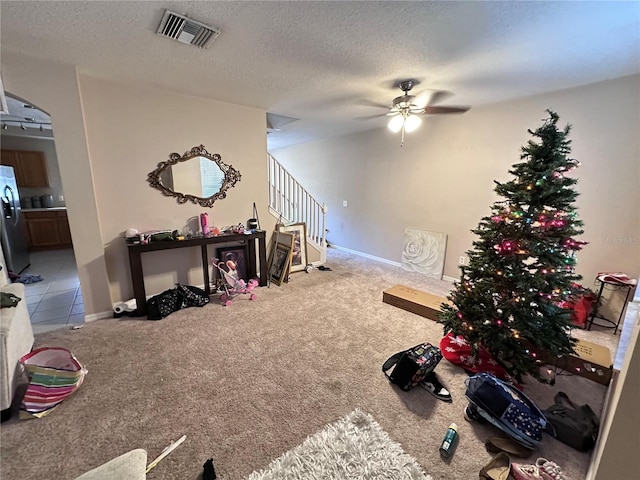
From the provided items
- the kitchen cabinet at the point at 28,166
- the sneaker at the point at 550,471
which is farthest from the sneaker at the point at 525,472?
the kitchen cabinet at the point at 28,166

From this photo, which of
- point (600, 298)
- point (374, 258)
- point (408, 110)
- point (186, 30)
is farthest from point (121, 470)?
point (374, 258)

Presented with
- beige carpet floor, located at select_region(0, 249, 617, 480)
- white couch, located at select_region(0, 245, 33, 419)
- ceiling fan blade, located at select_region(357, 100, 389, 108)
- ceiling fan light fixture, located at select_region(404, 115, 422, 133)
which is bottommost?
beige carpet floor, located at select_region(0, 249, 617, 480)

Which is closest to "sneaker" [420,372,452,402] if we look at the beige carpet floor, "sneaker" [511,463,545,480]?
the beige carpet floor

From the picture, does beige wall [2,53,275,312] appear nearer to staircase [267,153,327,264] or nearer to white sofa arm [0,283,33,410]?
white sofa arm [0,283,33,410]

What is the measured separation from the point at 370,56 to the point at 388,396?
2.61m

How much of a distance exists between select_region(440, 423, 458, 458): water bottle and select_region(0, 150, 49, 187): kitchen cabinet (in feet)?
27.0

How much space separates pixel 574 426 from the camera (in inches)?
58.6

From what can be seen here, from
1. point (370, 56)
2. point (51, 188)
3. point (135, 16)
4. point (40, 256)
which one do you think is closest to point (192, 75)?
point (135, 16)

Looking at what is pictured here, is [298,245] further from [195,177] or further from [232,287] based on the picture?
[195,177]

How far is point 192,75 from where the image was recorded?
2506mm

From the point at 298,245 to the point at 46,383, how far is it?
308 centimetres

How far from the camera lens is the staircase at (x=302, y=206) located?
15.1 feet

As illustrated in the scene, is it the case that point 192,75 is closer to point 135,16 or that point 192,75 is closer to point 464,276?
point 135,16

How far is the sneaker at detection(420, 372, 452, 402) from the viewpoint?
1.82 m
